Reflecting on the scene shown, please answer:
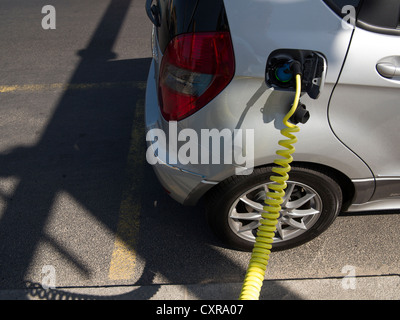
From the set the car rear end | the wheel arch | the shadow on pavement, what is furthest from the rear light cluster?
the shadow on pavement

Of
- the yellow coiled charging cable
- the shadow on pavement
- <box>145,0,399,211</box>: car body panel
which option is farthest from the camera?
the shadow on pavement

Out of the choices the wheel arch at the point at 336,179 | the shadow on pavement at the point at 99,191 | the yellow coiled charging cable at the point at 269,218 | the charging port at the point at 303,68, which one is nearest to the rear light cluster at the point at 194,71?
the charging port at the point at 303,68

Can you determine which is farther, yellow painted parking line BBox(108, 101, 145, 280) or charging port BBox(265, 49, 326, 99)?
yellow painted parking line BBox(108, 101, 145, 280)

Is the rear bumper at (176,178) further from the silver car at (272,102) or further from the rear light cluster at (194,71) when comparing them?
the rear light cluster at (194,71)

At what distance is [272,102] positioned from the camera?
71.1 inches

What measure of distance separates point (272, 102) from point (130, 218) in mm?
1449

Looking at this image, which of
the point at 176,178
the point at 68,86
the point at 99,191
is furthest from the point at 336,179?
the point at 68,86

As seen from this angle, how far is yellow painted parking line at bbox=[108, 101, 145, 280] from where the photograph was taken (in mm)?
2463

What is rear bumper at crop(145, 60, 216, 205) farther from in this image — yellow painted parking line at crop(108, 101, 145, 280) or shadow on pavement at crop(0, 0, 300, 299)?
yellow painted parking line at crop(108, 101, 145, 280)

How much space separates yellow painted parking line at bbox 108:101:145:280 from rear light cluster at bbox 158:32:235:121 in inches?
39.3

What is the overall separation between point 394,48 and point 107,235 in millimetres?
2060

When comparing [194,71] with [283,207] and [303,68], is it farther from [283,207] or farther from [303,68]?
[283,207]

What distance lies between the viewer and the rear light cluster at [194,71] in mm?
1747
